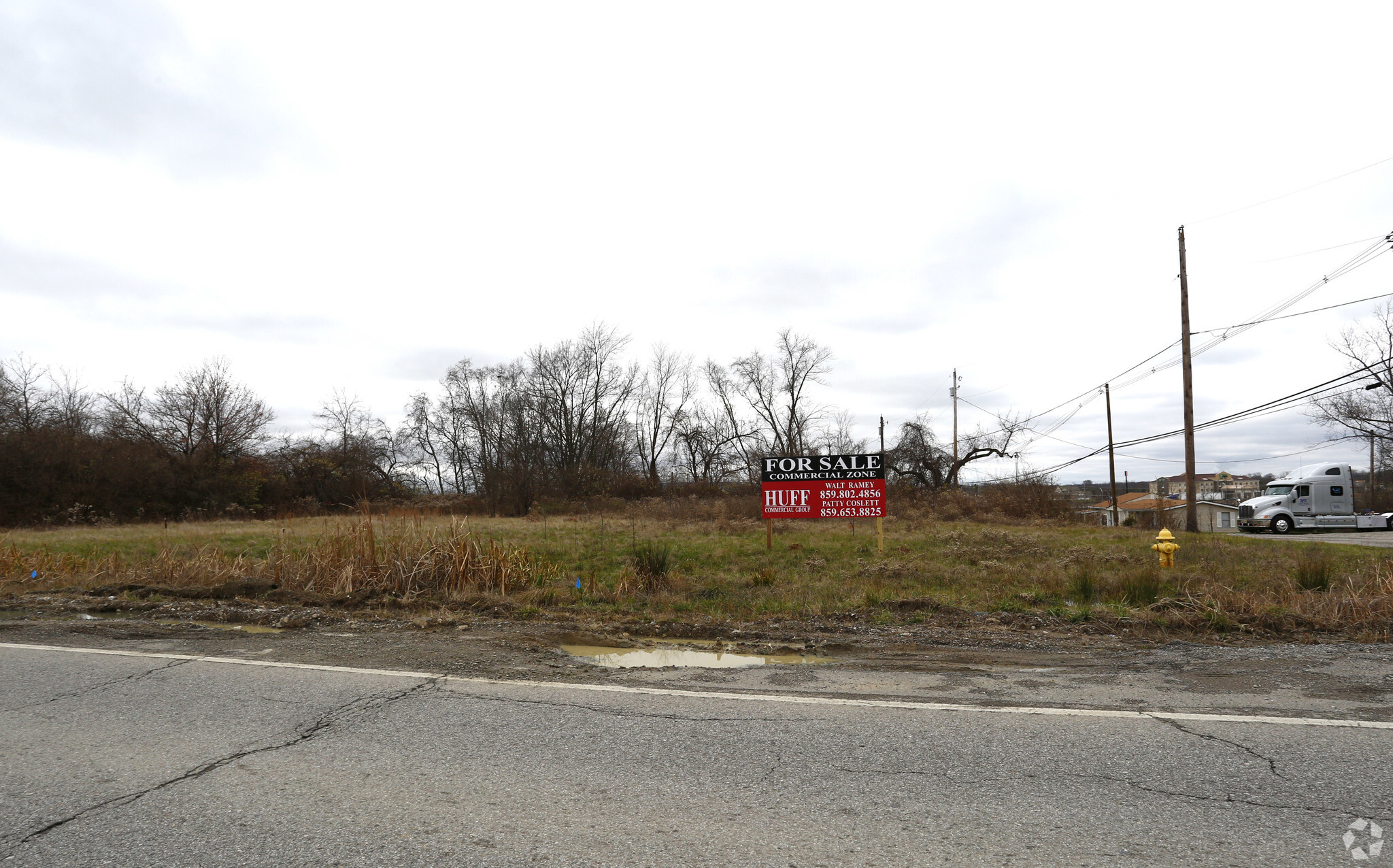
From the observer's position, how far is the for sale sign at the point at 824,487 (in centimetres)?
1531

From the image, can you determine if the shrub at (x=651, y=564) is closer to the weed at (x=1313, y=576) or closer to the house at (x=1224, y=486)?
the weed at (x=1313, y=576)

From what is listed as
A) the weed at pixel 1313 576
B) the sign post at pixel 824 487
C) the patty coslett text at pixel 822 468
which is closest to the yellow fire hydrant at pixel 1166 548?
the weed at pixel 1313 576

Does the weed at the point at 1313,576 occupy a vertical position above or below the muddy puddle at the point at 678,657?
above

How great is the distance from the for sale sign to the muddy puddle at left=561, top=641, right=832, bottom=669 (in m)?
7.99

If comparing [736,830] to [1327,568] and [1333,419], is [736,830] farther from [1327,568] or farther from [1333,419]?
[1333,419]

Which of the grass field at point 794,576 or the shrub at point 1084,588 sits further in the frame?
the shrub at point 1084,588

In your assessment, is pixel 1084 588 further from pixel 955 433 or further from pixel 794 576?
pixel 955 433

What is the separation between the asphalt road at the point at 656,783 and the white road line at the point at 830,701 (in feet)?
0.18

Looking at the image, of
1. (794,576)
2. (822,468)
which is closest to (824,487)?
(822,468)

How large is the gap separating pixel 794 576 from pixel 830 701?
736 centimetres

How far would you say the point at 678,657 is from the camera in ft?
24.7

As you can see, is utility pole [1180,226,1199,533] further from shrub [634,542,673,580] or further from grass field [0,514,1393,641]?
shrub [634,542,673,580]

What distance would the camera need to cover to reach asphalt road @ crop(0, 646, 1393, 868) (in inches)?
128

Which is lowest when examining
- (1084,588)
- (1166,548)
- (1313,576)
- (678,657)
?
(678,657)
